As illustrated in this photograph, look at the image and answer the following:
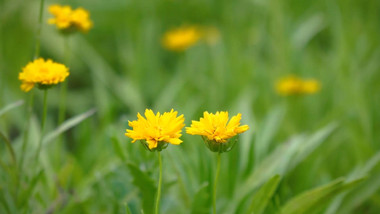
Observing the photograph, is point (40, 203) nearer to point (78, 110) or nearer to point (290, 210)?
point (290, 210)

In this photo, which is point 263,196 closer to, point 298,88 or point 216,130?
point 216,130

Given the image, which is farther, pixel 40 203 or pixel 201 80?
pixel 201 80

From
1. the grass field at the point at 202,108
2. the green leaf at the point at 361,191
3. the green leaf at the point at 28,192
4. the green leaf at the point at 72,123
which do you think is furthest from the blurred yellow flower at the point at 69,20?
the green leaf at the point at 361,191

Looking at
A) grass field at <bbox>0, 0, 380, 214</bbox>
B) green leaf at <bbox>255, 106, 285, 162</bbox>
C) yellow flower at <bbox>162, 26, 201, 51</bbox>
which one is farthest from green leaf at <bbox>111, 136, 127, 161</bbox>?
yellow flower at <bbox>162, 26, 201, 51</bbox>

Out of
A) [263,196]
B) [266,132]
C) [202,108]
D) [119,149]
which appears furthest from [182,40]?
[263,196]

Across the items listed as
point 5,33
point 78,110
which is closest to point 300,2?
point 78,110

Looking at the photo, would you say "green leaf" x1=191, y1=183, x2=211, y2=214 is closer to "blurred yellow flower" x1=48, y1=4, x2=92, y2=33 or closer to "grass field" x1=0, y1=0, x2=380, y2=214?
"grass field" x1=0, y1=0, x2=380, y2=214

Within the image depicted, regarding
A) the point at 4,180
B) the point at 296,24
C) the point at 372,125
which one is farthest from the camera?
the point at 296,24
